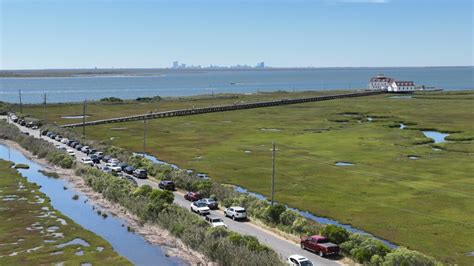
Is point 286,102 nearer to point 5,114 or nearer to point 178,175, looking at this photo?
point 5,114

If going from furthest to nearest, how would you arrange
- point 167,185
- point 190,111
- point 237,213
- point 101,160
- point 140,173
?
point 190,111 < point 101,160 < point 140,173 < point 167,185 < point 237,213

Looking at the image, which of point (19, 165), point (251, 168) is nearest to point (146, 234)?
point (251, 168)

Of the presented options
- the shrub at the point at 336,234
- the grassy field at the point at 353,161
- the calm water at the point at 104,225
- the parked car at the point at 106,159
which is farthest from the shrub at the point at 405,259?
the parked car at the point at 106,159

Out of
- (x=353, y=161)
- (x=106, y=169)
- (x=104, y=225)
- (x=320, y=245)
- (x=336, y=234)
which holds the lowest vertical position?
(x=104, y=225)

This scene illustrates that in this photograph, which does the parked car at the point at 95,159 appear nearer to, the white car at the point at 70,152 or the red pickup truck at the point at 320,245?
the white car at the point at 70,152

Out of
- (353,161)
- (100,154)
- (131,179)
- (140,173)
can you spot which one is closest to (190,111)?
(100,154)

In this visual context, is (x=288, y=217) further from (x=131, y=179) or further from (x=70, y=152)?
(x=70, y=152)
